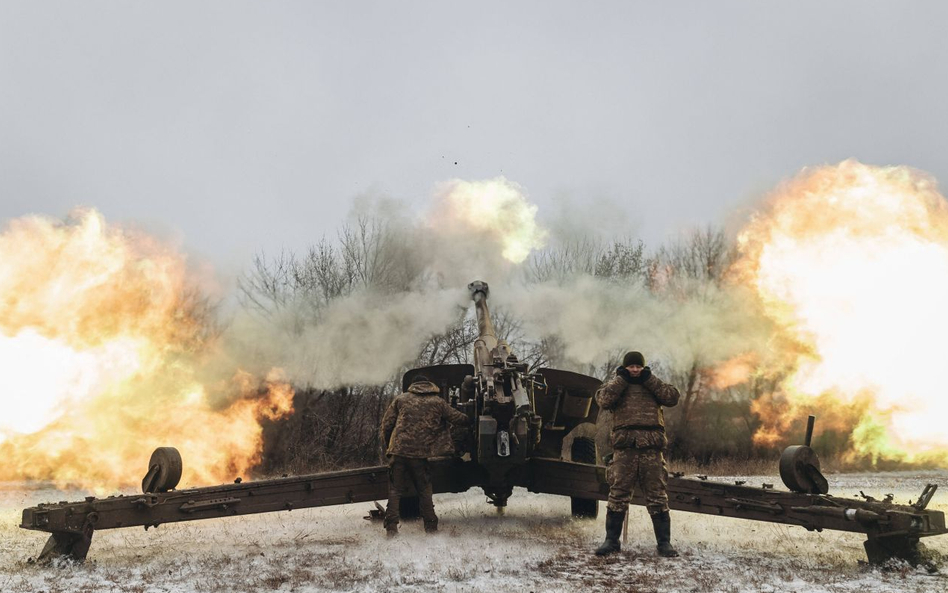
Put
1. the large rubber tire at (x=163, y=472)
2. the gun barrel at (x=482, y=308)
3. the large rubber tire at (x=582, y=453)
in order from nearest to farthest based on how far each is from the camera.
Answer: the large rubber tire at (x=163, y=472)
the gun barrel at (x=482, y=308)
the large rubber tire at (x=582, y=453)

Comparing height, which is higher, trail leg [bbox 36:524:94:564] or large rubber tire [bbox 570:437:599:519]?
large rubber tire [bbox 570:437:599:519]

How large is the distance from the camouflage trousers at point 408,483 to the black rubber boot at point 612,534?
2149 mm

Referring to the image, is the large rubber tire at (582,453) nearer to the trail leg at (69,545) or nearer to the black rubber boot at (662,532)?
the black rubber boot at (662,532)

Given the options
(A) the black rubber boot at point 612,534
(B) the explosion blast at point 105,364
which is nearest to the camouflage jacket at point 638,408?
(A) the black rubber boot at point 612,534

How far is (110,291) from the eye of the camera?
1090 cm

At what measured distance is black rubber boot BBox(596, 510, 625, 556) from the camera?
7082 mm

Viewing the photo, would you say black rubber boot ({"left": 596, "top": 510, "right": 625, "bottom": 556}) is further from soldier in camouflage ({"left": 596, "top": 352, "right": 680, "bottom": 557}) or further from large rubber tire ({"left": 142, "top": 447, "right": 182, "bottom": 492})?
large rubber tire ({"left": 142, "top": 447, "right": 182, "bottom": 492})

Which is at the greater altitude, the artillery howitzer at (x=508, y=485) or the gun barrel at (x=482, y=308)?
the gun barrel at (x=482, y=308)

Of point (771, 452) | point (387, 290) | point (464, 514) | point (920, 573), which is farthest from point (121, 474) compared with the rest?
point (771, 452)

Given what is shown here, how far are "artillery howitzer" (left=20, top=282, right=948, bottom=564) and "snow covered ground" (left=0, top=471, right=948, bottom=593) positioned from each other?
340mm

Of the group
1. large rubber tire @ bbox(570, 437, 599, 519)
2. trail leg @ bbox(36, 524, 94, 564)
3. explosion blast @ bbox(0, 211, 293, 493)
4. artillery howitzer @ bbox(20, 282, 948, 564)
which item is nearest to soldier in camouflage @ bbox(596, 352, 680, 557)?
artillery howitzer @ bbox(20, 282, 948, 564)

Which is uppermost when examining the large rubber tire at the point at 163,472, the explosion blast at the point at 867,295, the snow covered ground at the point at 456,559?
the explosion blast at the point at 867,295

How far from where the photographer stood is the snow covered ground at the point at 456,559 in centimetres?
588

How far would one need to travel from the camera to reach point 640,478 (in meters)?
7.21
